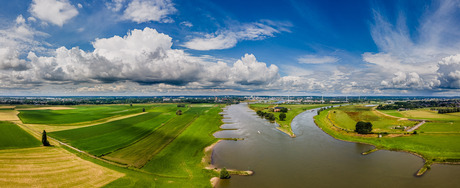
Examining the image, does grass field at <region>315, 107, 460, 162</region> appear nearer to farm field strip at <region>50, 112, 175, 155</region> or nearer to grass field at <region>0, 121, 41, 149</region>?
farm field strip at <region>50, 112, 175, 155</region>

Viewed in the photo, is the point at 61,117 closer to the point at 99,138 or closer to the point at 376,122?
the point at 99,138

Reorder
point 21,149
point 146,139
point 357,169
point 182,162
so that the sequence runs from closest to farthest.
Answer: point 357,169 → point 182,162 → point 21,149 → point 146,139

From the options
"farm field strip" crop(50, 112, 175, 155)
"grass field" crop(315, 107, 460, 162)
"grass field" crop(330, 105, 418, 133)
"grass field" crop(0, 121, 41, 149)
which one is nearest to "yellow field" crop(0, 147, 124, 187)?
"grass field" crop(0, 121, 41, 149)

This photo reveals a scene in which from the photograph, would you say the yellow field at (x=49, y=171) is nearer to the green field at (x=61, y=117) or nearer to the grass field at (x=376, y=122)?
the green field at (x=61, y=117)

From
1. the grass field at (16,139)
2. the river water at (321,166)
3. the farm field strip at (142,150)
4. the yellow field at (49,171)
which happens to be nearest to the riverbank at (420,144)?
the river water at (321,166)

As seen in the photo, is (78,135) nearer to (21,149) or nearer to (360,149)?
(21,149)

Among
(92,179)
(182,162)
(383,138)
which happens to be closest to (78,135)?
(92,179)

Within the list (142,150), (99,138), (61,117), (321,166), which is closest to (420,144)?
(321,166)

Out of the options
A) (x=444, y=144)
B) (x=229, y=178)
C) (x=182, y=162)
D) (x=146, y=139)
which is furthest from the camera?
(x=146, y=139)
